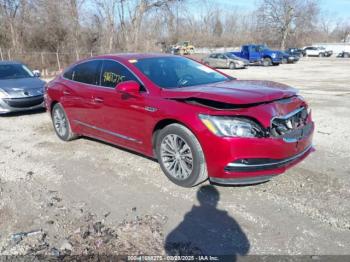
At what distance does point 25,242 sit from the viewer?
3.21 metres

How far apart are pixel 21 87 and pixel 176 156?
643cm

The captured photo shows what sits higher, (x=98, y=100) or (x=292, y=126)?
(x=98, y=100)

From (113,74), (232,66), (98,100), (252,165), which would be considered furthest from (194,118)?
Answer: (232,66)

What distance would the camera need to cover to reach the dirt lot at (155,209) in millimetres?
3100

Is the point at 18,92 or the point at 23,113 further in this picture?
the point at 23,113

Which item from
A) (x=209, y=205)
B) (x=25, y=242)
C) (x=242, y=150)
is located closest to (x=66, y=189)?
(x=25, y=242)

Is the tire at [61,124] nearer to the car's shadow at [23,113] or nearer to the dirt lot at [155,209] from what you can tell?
the dirt lot at [155,209]

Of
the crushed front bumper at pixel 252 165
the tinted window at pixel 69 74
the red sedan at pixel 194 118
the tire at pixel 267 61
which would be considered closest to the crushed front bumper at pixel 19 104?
the tinted window at pixel 69 74

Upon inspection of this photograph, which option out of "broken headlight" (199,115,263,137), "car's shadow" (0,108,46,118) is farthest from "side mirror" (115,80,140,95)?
"car's shadow" (0,108,46,118)

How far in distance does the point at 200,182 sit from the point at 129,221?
3.34 ft

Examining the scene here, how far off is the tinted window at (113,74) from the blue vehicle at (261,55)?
1158 inches

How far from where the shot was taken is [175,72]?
195 inches

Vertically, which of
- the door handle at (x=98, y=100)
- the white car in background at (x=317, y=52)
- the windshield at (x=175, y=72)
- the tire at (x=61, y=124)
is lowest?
the tire at (x=61, y=124)

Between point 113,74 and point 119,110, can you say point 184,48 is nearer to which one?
point 113,74
